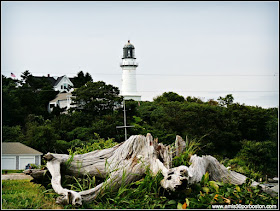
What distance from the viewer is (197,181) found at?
4.58m

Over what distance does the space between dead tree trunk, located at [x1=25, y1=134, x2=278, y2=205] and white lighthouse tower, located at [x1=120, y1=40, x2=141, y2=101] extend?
81.0 feet

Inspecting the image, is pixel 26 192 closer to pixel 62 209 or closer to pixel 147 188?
pixel 62 209

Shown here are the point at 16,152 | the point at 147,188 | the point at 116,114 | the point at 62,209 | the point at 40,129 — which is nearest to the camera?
the point at 62,209

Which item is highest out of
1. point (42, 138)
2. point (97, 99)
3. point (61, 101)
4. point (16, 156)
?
point (61, 101)

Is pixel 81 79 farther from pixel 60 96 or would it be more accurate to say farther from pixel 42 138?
pixel 42 138

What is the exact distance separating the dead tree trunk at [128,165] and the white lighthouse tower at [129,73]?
24691mm

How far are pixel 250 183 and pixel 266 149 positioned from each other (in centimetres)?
1732

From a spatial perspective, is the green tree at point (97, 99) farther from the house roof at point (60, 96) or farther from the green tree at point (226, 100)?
the green tree at point (226, 100)

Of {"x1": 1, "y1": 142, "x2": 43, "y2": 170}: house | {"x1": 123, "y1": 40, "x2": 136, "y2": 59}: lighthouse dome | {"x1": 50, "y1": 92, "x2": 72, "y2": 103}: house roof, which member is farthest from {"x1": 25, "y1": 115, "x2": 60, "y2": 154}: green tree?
{"x1": 123, "y1": 40, "x2": 136, "y2": 59}: lighthouse dome

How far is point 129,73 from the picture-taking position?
1218 inches

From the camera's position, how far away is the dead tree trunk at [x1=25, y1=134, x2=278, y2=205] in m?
4.45

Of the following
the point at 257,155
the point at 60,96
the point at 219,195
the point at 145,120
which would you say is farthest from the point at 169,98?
the point at 219,195

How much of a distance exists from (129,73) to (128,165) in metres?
26.4

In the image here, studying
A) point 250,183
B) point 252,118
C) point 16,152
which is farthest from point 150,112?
point 250,183
